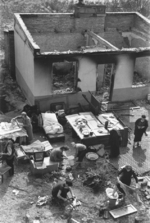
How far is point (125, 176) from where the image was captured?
446 inches

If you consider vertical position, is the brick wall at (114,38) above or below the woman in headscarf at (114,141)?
above

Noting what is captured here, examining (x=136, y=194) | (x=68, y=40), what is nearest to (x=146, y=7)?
(x=68, y=40)

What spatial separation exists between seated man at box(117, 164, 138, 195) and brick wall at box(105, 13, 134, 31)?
12623 millimetres

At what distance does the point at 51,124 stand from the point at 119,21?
10375 millimetres

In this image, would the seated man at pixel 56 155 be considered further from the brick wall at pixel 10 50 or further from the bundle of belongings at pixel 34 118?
the brick wall at pixel 10 50

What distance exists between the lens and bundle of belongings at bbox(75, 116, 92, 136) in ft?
45.5

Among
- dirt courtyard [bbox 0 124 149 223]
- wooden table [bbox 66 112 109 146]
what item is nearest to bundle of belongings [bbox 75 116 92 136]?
wooden table [bbox 66 112 109 146]

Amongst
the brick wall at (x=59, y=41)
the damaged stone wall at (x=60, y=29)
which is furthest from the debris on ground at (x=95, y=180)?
the damaged stone wall at (x=60, y=29)

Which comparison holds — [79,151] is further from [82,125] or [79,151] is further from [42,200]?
[42,200]

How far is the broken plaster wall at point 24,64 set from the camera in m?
16.5

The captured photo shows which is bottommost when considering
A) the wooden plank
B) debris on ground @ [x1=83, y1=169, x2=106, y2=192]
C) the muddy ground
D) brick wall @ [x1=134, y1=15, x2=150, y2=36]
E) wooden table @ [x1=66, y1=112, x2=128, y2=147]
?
the wooden plank

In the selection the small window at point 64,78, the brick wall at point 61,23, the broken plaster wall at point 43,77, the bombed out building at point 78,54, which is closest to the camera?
the broken plaster wall at point 43,77

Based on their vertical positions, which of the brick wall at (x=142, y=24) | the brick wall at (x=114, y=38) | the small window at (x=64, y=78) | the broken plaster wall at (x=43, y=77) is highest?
the brick wall at (x=142, y=24)

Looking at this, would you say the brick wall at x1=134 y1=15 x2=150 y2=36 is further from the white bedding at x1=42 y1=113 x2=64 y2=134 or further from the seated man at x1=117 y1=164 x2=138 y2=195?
the seated man at x1=117 y1=164 x2=138 y2=195
